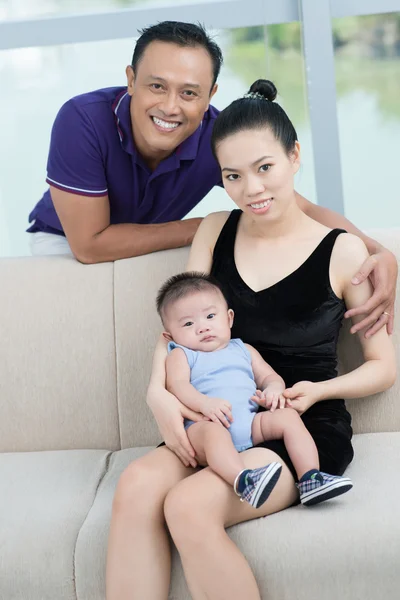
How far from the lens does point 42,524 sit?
1789 mm

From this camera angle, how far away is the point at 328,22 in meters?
3.53

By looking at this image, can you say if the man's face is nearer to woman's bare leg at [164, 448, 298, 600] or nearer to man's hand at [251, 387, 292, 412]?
man's hand at [251, 387, 292, 412]

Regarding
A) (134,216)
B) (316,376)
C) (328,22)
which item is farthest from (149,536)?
(328,22)

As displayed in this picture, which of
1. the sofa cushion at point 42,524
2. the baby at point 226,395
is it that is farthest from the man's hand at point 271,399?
the sofa cushion at point 42,524

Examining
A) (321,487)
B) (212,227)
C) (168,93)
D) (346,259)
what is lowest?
(321,487)

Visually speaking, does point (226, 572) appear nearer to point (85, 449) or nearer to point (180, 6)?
point (85, 449)

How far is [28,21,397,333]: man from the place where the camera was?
2.28m

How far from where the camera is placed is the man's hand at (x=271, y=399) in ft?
6.08

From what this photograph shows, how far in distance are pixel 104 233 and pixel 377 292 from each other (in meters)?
0.82

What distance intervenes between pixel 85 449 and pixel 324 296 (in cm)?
79

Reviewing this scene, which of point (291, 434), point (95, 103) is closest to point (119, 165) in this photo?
point (95, 103)

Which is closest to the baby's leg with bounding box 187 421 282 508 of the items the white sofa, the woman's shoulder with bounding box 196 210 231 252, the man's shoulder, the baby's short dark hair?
the white sofa

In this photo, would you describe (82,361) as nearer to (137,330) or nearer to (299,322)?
(137,330)

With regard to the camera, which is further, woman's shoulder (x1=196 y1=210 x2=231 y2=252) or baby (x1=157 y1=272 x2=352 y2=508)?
woman's shoulder (x1=196 y1=210 x2=231 y2=252)
